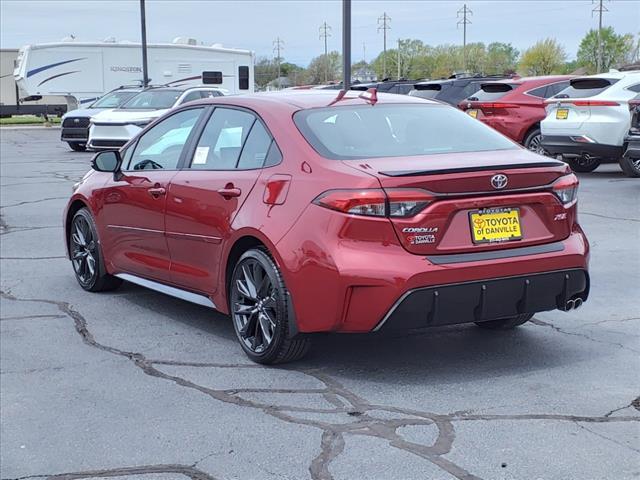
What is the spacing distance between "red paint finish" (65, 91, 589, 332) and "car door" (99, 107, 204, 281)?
53 cm

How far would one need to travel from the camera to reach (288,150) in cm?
534

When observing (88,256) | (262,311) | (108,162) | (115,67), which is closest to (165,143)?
(108,162)

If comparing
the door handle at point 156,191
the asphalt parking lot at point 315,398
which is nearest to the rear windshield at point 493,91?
the asphalt parking lot at point 315,398

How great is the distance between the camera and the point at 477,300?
4898 millimetres

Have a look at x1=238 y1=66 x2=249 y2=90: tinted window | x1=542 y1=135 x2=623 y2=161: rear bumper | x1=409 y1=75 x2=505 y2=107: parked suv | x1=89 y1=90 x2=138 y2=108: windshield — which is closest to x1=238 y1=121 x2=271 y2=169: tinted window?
x1=542 y1=135 x2=623 y2=161: rear bumper

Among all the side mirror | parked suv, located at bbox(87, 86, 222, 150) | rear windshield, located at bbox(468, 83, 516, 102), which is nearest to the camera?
the side mirror

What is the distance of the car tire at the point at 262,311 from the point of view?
517cm

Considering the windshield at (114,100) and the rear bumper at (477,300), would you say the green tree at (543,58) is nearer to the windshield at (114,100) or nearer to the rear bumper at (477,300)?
the windshield at (114,100)

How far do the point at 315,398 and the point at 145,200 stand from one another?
242cm

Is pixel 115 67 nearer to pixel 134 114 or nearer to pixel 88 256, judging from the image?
pixel 134 114

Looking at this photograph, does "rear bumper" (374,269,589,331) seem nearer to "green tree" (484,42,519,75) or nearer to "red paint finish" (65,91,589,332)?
"red paint finish" (65,91,589,332)

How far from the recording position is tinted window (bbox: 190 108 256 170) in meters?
5.86

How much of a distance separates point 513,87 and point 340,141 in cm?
1230

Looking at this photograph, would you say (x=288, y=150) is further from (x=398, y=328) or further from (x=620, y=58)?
(x=620, y=58)
